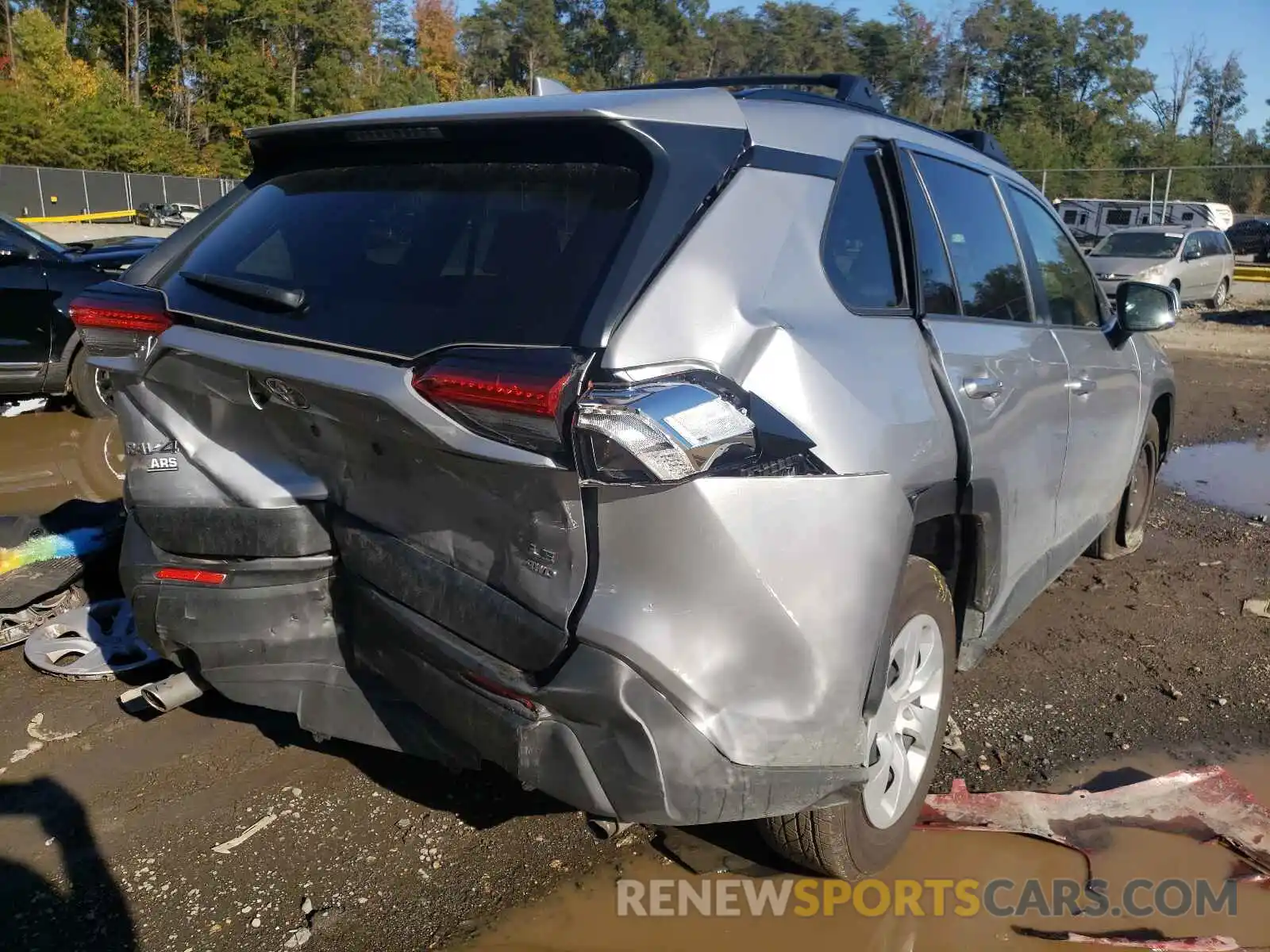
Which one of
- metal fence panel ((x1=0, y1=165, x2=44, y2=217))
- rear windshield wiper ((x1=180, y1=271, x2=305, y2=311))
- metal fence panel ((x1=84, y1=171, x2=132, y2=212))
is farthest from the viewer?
metal fence panel ((x1=84, y1=171, x2=132, y2=212))

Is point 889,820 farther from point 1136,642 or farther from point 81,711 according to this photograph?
point 81,711

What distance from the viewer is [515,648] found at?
2.12 meters

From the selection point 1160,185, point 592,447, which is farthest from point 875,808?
point 1160,185

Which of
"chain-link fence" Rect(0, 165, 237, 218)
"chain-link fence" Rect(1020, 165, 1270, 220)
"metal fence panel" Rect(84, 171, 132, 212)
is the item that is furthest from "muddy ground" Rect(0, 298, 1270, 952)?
"metal fence panel" Rect(84, 171, 132, 212)

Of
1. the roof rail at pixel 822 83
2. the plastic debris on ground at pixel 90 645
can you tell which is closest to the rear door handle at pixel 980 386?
the roof rail at pixel 822 83

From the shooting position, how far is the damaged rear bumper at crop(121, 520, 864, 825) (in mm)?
2025

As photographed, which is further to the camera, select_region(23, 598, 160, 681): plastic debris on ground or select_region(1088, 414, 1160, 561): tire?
select_region(1088, 414, 1160, 561): tire

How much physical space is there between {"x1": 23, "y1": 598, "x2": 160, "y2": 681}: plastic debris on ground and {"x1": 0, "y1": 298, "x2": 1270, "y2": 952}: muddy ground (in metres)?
0.06

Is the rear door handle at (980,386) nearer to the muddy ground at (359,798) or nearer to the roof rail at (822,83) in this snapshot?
the roof rail at (822,83)

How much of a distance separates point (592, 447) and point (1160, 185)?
37526mm

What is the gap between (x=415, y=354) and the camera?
209 cm

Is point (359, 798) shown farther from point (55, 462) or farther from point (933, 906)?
point (55, 462)

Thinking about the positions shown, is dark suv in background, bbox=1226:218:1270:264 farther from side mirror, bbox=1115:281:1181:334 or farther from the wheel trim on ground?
the wheel trim on ground

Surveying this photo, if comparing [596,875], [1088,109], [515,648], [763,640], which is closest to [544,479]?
[515,648]
